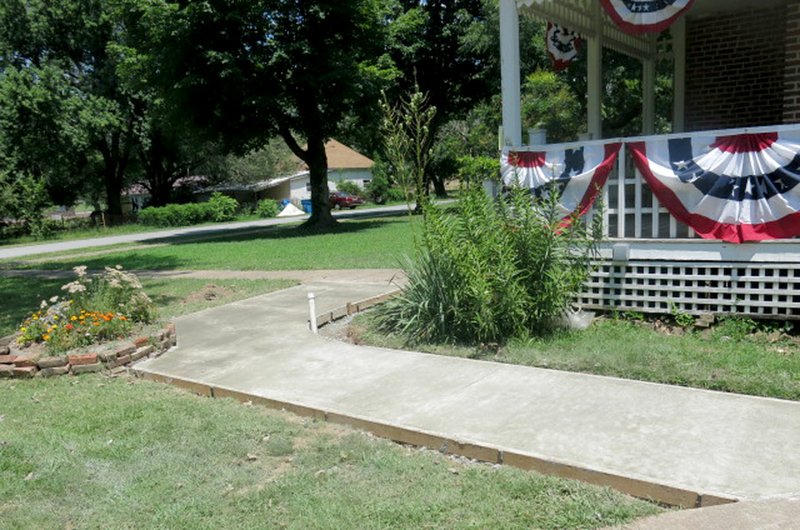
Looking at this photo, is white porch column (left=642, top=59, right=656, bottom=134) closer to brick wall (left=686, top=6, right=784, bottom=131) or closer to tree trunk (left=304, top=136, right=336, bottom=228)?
brick wall (left=686, top=6, right=784, bottom=131)

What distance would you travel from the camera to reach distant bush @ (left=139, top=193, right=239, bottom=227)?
3941 centimetres

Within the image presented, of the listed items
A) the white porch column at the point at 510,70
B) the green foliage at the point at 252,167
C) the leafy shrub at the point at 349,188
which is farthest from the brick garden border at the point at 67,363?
the leafy shrub at the point at 349,188

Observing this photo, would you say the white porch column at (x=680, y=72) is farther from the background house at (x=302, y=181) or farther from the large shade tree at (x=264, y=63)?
the background house at (x=302, y=181)

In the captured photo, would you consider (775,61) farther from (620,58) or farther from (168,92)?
(168,92)

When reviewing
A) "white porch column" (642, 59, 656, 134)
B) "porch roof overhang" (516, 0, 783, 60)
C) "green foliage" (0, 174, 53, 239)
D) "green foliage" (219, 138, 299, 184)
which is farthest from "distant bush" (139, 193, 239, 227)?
"porch roof overhang" (516, 0, 783, 60)

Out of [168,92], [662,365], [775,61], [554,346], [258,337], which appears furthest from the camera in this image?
[168,92]

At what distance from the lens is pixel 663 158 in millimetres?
6777

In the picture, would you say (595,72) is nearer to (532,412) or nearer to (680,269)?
(680,269)

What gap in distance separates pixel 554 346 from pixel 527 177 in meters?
2.33

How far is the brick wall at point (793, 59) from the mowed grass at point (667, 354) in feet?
9.29

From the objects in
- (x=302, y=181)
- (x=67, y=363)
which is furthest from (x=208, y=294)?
(x=302, y=181)

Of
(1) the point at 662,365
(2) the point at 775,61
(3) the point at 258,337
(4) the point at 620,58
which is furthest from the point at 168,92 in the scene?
(1) the point at 662,365

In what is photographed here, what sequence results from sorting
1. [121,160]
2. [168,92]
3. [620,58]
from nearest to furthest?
1. [620,58]
2. [168,92]
3. [121,160]

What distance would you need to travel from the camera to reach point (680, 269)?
675 centimetres
